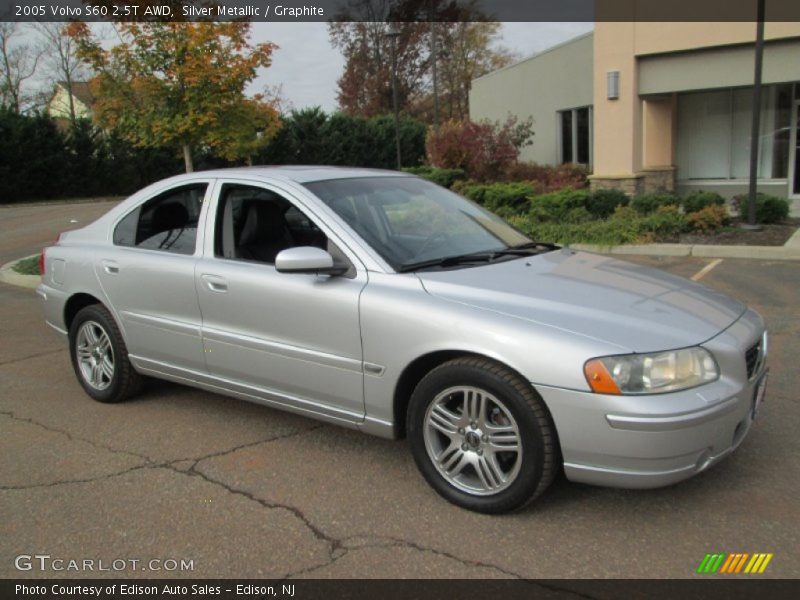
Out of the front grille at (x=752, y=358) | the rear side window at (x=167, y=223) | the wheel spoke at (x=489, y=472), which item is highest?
the rear side window at (x=167, y=223)

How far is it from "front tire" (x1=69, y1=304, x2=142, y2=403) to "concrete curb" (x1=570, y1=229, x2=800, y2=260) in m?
6.52

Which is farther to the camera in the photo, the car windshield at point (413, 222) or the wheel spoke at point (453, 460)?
the car windshield at point (413, 222)

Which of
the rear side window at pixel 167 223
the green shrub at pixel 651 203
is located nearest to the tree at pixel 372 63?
the green shrub at pixel 651 203

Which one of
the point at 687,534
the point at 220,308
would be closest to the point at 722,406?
the point at 687,534

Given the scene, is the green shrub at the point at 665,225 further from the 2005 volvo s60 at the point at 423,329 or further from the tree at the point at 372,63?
the tree at the point at 372,63

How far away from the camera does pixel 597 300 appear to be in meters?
3.42

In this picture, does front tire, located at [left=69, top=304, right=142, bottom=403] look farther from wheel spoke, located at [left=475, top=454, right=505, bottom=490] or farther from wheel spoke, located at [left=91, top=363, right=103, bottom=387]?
wheel spoke, located at [left=475, top=454, right=505, bottom=490]

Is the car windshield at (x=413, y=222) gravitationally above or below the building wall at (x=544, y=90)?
below

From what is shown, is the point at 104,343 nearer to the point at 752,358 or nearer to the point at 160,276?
the point at 160,276

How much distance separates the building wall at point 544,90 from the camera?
66.9 ft

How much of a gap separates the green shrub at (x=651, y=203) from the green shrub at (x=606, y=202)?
0.47m

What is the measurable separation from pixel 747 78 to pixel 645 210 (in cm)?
316

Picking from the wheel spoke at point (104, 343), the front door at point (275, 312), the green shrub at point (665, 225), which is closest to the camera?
the front door at point (275, 312)

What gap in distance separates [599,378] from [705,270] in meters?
7.15
